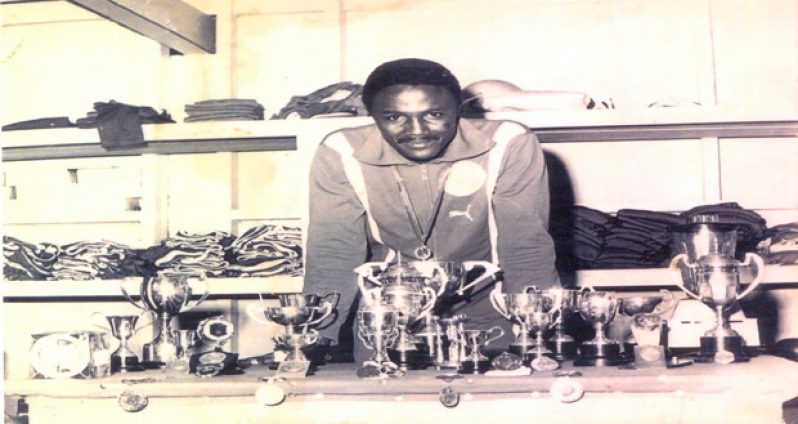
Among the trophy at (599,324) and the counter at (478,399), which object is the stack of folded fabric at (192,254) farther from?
the trophy at (599,324)

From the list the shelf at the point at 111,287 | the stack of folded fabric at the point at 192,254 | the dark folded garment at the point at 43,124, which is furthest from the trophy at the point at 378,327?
the dark folded garment at the point at 43,124

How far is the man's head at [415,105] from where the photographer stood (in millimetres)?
1924

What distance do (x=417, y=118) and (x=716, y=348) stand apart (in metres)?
0.89

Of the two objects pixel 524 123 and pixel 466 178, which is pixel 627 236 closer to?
pixel 524 123

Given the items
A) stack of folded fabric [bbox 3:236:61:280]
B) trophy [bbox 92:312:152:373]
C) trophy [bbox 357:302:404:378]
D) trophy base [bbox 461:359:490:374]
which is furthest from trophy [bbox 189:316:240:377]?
stack of folded fabric [bbox 3:236:61:280]

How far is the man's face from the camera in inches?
75.7

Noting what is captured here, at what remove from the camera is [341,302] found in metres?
1.73

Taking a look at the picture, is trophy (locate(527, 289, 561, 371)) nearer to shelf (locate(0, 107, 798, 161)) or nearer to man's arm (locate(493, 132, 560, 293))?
man's arm (locate(493, 132, 560, 293))

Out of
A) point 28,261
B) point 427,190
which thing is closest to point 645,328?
point 427,190

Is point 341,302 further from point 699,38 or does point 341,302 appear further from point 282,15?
point 699,38

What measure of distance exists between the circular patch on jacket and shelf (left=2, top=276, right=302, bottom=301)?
548 mm

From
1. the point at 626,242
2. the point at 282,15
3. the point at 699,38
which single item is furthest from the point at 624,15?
the point at 282,15

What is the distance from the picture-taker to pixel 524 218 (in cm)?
187

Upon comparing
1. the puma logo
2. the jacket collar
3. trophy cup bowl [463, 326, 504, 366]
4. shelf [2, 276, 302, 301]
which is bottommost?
trophy cup bowl [463, 326, 504, 366]
